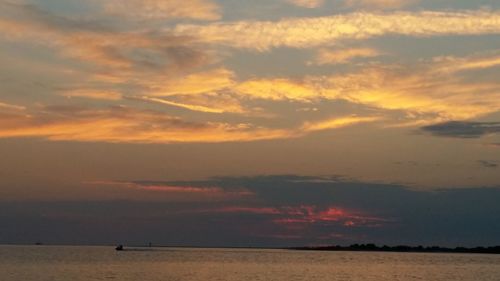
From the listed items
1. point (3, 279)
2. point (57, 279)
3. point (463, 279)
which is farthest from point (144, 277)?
point (463, 279)

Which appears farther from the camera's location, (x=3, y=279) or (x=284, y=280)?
(x=284, y=280)

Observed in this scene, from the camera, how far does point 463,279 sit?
103 metres

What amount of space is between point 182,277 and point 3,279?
2274 cm

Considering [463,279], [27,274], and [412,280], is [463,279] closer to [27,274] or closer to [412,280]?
[412,280]

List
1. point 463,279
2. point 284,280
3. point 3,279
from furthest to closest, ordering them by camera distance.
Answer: point 463,279 → point 284,280 → point 3,279

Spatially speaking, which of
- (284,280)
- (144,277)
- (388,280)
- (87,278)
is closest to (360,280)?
(388,280)

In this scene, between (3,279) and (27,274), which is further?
(27,274)

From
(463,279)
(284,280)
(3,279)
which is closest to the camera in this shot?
(3,279)

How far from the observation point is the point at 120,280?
300 ft

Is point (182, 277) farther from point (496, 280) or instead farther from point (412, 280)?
point (496, 280)

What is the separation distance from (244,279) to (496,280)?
34.2 meters

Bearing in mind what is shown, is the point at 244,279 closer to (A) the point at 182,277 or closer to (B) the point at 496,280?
(A) the point at 182,277

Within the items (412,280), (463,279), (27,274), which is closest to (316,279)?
(412,280)

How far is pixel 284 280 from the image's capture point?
94688 mm
